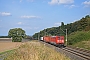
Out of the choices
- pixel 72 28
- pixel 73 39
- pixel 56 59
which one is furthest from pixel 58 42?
pixel 72 28

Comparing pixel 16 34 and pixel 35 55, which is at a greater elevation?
pixel 16 34

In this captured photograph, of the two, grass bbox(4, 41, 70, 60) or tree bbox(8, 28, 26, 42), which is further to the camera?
tree bbox(8, 28, 26, 42)

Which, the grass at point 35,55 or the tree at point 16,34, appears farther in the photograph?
the tree at point 16,34

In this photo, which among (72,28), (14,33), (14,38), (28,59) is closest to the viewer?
(28,59)

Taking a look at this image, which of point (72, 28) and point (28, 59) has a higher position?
point (72, 28)

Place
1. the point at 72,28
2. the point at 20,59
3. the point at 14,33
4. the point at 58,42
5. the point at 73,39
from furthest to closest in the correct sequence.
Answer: the point at 14,33
the point at 72,28
the point at 73,39
the point at 58,42
the point at 20,59

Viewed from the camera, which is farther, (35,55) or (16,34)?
→ (16,34)

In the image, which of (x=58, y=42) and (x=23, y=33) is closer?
(x=58, y=42)

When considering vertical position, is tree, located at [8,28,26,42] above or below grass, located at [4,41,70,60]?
above

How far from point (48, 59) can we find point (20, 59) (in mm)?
2412

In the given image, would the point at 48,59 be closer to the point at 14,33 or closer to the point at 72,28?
the point at 72,28

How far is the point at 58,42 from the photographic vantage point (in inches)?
2425

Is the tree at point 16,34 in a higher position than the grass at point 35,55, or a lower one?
higher

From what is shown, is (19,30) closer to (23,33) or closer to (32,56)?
(23,33)
